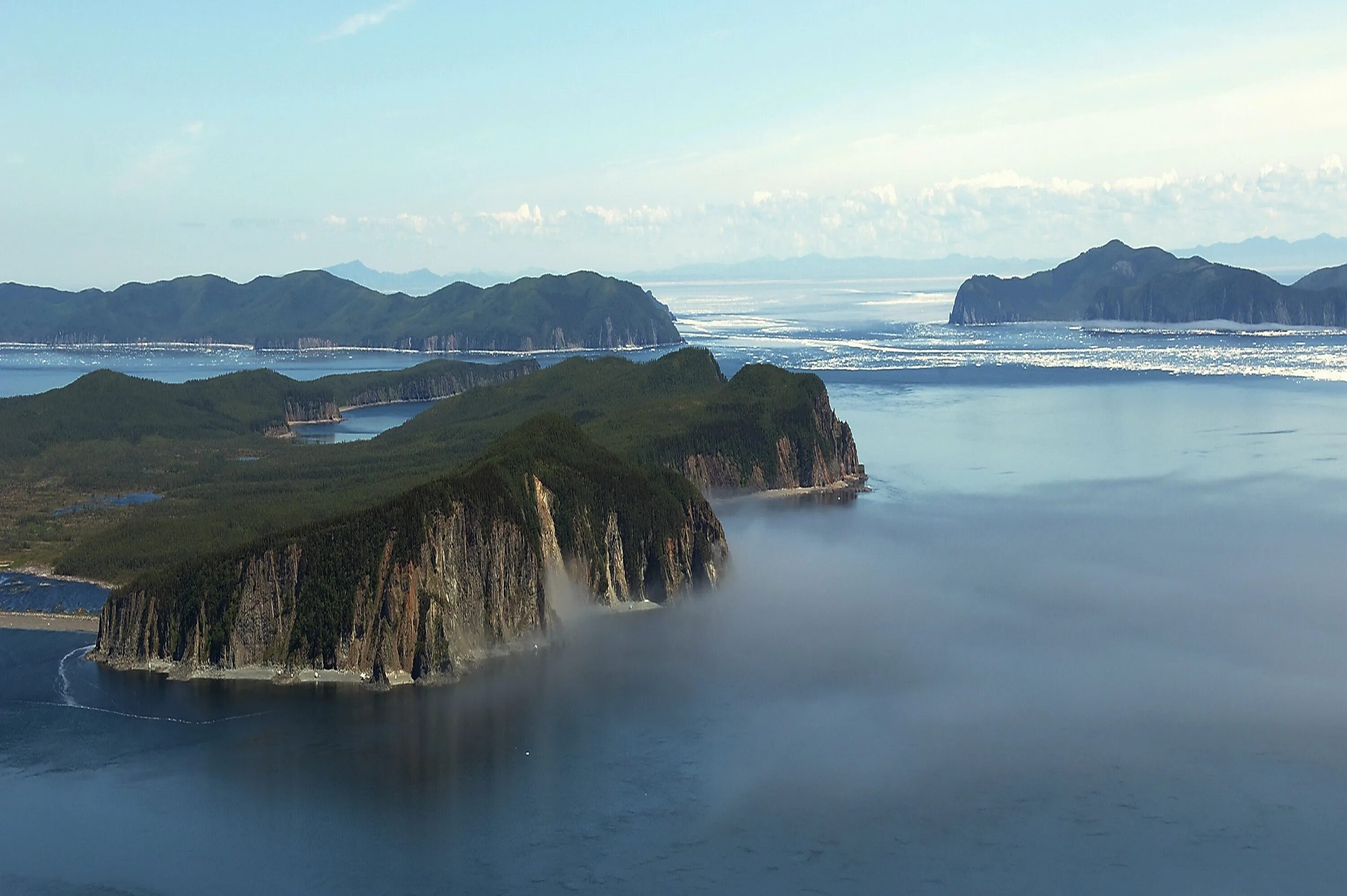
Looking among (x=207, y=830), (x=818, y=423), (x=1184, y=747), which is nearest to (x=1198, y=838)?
(x=1184, y=747)

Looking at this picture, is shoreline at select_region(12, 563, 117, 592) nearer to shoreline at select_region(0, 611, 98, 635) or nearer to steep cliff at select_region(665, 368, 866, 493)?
shoreline at select_region(0, 611, 98, 635)

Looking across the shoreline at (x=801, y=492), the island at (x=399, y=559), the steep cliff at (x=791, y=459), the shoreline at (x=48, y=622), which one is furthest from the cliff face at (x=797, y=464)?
the shoreline at (x=48, y=622)

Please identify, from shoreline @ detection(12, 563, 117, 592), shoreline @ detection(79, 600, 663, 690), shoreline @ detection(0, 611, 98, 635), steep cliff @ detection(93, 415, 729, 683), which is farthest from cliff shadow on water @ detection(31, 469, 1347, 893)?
shoreline @ detection(12, 563, 117, 592)

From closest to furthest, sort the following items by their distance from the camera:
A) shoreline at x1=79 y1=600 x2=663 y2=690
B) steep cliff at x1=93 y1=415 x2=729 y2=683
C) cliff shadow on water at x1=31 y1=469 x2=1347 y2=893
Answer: cliff shadow on water at x1=31 y1=469 x2=1347 y2=893, shoreline at x1=79 y1=600 x2=663 y2=690, steep cliff at x1=93 y1=415 x2=729 y2=683

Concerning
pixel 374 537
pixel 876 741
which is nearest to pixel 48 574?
pixel 374 537

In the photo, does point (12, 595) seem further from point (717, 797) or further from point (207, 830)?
point (717, 797)

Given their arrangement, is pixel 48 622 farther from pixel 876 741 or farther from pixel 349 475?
pixel 876 741

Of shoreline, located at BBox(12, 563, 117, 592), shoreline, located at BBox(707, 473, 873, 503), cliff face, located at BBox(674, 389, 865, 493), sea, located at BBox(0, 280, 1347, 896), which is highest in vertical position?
cliff face, located at BBox(674, 389, 865, 493)
